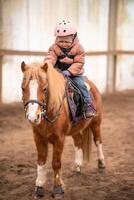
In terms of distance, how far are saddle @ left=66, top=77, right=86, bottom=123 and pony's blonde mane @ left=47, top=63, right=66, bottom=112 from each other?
205mm

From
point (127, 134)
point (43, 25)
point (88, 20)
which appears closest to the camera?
point (127, 134)

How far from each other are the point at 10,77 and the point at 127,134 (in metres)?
3.55

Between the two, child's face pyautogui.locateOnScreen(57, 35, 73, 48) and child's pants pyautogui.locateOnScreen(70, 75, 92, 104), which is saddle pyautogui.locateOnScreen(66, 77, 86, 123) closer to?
child's pants pyautogui.locateOnScreen(70, 75, 92, 104)

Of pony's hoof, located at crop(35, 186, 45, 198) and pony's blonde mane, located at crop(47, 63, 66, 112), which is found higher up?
pony's blonde mane, located at crop(47, 63, 66, 112)

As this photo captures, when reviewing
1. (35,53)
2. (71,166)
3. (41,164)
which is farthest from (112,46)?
(41,164)

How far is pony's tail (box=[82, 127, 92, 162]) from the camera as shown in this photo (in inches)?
218

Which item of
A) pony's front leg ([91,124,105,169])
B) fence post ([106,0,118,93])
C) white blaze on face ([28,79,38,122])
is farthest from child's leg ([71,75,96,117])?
fence post ([106,0,118,93])

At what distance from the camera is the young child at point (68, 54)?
15.6ft

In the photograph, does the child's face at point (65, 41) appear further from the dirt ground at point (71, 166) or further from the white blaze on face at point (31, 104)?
the dirt ground at point (71, 166)

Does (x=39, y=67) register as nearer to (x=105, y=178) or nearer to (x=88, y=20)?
(x=105, y=178)

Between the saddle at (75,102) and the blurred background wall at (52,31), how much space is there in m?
5.07

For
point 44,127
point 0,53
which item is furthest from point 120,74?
point 44,127

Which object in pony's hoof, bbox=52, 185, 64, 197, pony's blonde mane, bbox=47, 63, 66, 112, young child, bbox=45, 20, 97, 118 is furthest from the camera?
young child, bbox=45, 20, 97, 118

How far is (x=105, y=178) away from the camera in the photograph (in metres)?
5.28
